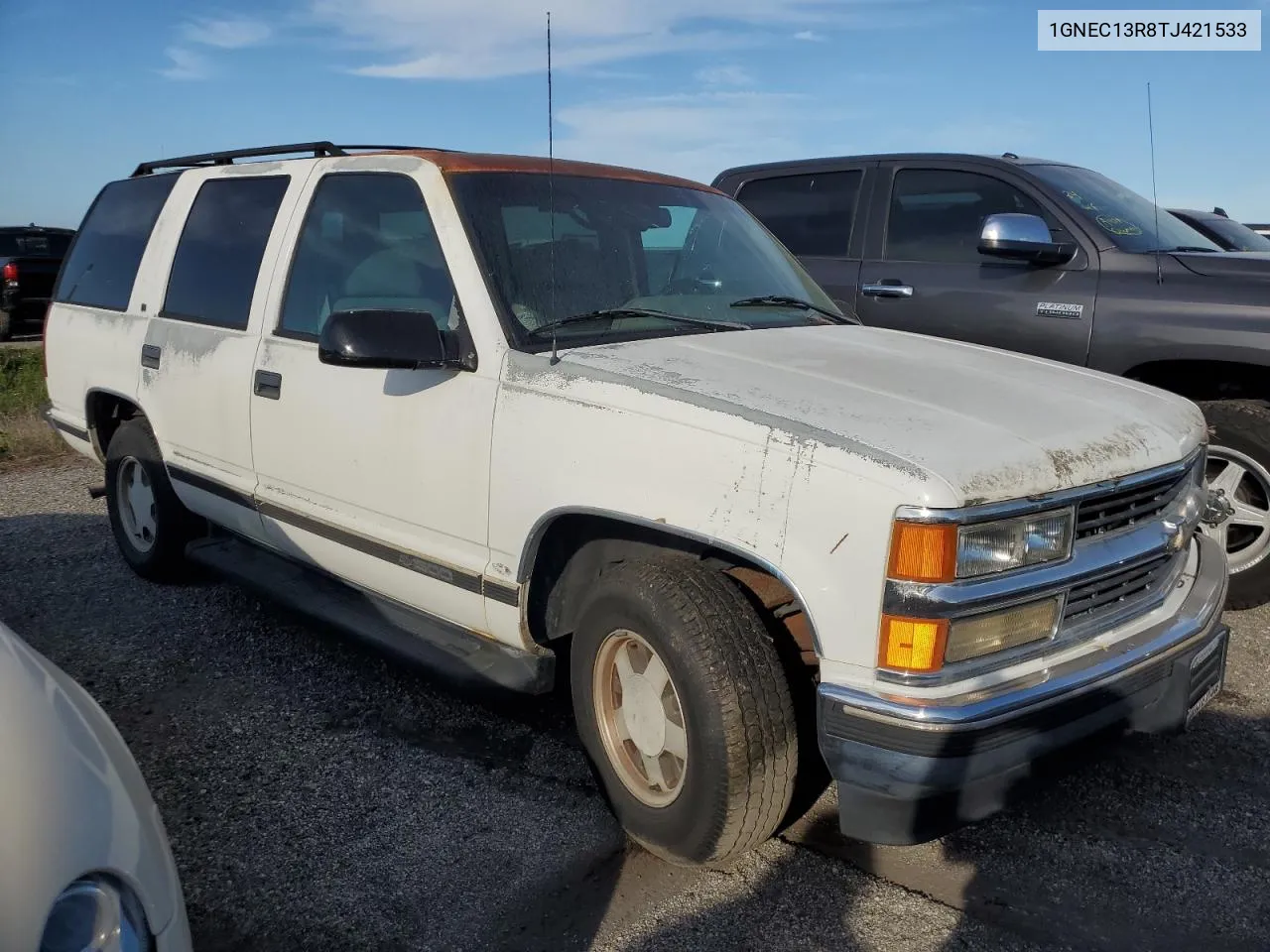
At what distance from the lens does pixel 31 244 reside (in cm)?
1580

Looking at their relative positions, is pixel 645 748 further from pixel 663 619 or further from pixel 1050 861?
pixel 1050 861

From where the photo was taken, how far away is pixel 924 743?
2.28 metres

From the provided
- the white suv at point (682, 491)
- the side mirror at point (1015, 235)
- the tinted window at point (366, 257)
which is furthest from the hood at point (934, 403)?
the side mirror at point (1015, 235)

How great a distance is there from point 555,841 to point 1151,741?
195 centimetres

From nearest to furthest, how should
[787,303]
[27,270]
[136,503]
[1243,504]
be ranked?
[787,303], [1243,504], [136,503], [27,270]

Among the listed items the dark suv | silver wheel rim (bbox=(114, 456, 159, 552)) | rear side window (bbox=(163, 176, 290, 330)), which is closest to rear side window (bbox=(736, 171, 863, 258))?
rear side window (bbox=(163, 176, 290, 330))

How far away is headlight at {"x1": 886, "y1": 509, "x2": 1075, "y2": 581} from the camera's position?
2250 mm

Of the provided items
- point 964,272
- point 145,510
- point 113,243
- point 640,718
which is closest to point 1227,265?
point 964,272

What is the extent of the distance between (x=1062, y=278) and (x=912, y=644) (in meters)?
3.31

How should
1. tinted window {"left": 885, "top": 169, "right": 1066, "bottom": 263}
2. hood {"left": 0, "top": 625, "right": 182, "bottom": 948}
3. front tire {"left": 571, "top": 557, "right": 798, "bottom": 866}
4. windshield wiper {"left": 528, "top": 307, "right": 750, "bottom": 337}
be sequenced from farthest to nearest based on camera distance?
tinted window {"left": 885, "top": 169, "right": 1066, "bottom": 263}
windshield wiper {"left": 528, "top": 307, "right": 750, "bottom": 337}
front tire {"left": 571, "top": 557, "right": 798, "bottom": 866}
hood {"left": 0, "top": 625, "right": 182, "bottom": 948}

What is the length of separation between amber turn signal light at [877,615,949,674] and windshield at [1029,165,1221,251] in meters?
3.40

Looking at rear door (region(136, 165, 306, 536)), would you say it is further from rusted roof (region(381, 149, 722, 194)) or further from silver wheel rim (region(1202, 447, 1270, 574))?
silver wheel rim (region(1202, 447, 1270, 574))

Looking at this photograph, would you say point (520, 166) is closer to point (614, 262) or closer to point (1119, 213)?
point (614, 262)

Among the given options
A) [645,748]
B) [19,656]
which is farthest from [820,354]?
[19,656]
